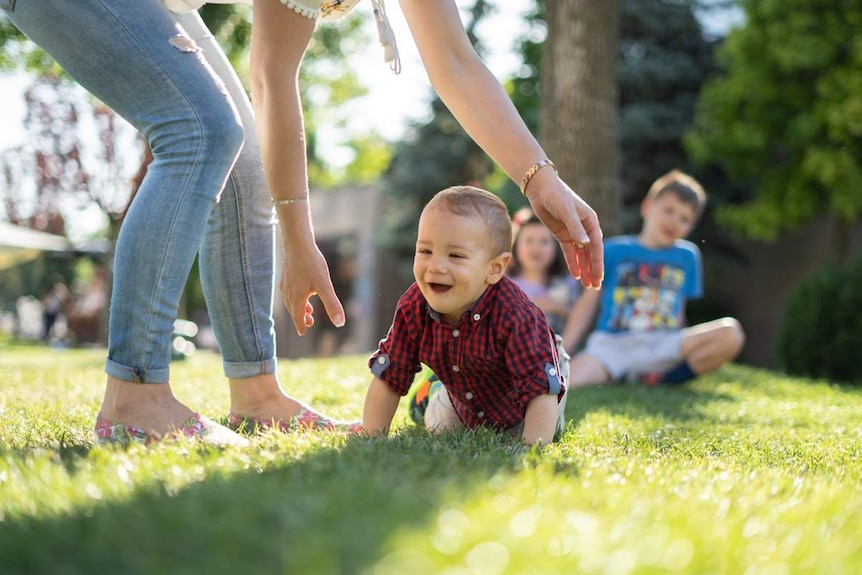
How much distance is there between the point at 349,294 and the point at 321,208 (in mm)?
2568

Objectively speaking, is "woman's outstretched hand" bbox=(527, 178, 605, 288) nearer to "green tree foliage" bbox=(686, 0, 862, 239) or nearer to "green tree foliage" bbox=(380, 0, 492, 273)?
"green tree foliage" bbox=(686, 0, 862, 239)

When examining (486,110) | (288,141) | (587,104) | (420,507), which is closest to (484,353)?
(486,110)

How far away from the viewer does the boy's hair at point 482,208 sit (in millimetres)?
2949

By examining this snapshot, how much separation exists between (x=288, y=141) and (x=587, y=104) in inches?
263

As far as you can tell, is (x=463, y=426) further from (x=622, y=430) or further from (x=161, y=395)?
(x=161, y=395)

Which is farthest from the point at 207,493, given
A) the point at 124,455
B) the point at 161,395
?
the point at 161,395

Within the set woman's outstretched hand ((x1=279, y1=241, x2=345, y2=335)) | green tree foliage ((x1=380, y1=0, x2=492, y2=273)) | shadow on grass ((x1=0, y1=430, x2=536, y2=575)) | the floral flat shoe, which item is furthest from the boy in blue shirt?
green tree foliage ((x1=380, y1=0, x2=492, y2=273))

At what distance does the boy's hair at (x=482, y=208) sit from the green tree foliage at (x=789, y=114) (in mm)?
13028

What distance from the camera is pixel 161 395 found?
2.58m

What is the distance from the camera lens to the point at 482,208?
9.75 feet

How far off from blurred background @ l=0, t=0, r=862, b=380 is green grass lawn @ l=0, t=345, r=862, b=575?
Answer: 273 inches

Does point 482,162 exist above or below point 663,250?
above

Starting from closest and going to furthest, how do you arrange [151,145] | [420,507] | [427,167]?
[420,507], [151,145], [427,167]

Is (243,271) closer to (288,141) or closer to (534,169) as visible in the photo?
(288,141)
